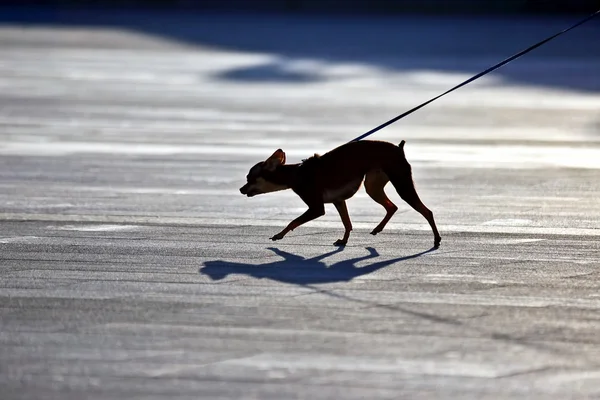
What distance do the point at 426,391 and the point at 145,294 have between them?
9.46ft

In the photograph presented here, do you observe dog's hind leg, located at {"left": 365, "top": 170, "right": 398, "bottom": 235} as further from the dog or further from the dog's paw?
the dog's paw

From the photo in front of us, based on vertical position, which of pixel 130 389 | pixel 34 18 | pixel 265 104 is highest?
pixel 34 18

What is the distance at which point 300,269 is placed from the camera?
1063 cm

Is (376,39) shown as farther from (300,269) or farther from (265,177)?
(300,269)

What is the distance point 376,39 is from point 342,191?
3633 cm

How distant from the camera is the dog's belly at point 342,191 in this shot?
1099 cm

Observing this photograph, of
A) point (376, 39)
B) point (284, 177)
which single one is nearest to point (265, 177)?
point (284, 177)

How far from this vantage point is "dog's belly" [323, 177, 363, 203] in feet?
36.1

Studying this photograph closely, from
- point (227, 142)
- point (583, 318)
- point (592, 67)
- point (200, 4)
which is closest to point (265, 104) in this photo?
point (227, 142)

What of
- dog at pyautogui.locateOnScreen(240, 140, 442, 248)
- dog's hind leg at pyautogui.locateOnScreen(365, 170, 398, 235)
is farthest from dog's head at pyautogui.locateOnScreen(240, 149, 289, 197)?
dog's hind leg at pyautogui.locateOnScreen(365, 170, 398, 235)

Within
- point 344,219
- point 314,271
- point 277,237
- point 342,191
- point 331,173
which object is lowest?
point 314,271

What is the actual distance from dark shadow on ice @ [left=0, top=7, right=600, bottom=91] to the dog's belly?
19.2 metres

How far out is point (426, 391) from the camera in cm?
729

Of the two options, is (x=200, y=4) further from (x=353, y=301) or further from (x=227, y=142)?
(x=353, y=301)
